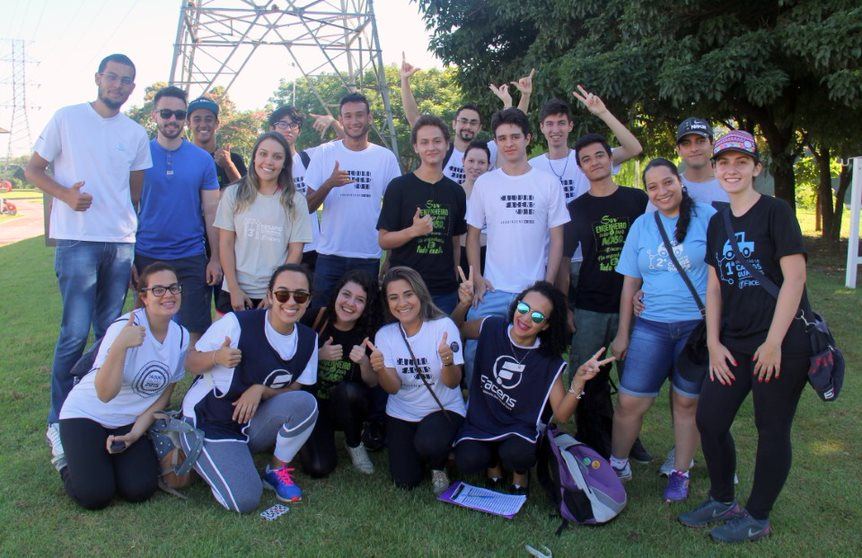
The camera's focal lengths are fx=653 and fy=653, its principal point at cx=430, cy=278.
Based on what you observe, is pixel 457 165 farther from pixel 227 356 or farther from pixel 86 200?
pixel 86 200

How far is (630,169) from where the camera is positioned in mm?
18188

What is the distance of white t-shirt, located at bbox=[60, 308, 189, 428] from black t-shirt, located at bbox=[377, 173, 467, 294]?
1.58 metres

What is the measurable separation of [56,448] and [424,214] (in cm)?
270

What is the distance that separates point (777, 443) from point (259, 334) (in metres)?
2.84

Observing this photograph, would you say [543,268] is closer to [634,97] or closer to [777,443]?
[777,443]

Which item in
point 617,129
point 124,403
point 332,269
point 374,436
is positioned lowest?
point 374,436

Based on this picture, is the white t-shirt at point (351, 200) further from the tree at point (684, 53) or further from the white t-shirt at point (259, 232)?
the tree at point (684, 53)

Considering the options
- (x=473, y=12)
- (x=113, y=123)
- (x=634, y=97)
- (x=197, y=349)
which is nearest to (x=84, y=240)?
(x=113, y=123)

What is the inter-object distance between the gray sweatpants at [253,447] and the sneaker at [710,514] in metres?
2.19

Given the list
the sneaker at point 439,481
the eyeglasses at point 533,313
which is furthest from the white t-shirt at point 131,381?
the eyeglasses at point 533,313

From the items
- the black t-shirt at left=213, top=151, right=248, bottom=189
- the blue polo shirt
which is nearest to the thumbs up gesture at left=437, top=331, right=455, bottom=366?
the blue polo shirt

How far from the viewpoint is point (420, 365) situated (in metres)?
4.02

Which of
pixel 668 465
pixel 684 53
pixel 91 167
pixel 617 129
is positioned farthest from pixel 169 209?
pixel 684 53

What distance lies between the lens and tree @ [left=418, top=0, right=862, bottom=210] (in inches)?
365
